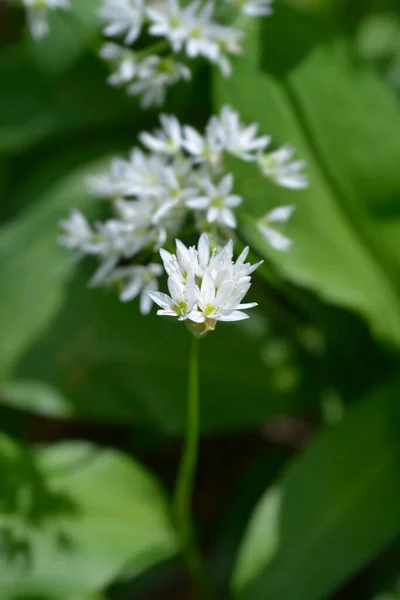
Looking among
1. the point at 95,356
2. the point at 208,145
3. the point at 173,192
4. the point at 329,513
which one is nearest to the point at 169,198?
the point at 173,192

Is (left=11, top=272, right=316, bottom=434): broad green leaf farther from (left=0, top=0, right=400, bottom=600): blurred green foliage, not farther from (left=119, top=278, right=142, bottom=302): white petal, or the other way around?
(left=119, top=278, right=142, bottom=302): white petal

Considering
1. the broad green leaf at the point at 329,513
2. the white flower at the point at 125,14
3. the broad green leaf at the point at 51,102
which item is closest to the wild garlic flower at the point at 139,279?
the white flower at the point at 125,14

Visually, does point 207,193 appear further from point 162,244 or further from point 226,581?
point 226,581

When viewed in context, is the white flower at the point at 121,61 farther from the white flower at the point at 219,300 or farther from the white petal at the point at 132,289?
the white flower at the point at 219,300

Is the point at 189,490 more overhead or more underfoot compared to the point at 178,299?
more underfoot

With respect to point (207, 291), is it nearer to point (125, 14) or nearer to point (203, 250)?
point (203, 250)

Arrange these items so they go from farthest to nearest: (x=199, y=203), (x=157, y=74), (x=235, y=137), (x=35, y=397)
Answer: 1. (x=35, y=397)
2. (x=157, y=74)
3. (x=235, y=137)
4. (x=199, y=203)

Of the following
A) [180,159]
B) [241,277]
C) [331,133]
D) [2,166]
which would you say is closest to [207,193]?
[180,159]

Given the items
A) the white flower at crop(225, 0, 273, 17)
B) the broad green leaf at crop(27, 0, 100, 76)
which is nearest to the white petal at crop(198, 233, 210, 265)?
the white flower at crop(225, 0, 273, 17)
